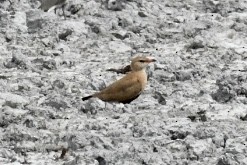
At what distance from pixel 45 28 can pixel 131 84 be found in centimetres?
347

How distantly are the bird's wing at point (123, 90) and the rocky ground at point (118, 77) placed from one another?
146mm

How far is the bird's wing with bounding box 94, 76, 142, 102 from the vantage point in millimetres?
11453

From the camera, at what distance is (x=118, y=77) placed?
41.5 feet

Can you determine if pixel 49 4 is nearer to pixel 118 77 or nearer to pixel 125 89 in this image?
pixel 118 77

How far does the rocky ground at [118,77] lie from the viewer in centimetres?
948

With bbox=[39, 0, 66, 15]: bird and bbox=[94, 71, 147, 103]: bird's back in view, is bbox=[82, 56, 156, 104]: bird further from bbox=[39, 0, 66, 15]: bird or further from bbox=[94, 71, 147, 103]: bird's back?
bbox=[39, 0, 66, 15]: bird

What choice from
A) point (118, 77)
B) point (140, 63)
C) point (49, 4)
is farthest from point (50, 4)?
point (140, 63)

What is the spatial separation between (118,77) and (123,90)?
109 centimetres

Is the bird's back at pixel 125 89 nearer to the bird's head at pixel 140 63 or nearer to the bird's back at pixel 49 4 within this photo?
the bird's head at pixel 140 63

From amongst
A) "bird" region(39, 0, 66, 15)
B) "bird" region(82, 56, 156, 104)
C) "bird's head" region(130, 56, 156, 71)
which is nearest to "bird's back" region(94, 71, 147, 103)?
"bird" region(82, 56, 156, 104)

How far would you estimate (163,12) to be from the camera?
15.7m

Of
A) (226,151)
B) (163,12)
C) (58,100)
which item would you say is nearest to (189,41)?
(163,12)

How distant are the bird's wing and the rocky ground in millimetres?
146

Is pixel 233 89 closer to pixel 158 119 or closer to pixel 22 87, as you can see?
pixel 158 119
